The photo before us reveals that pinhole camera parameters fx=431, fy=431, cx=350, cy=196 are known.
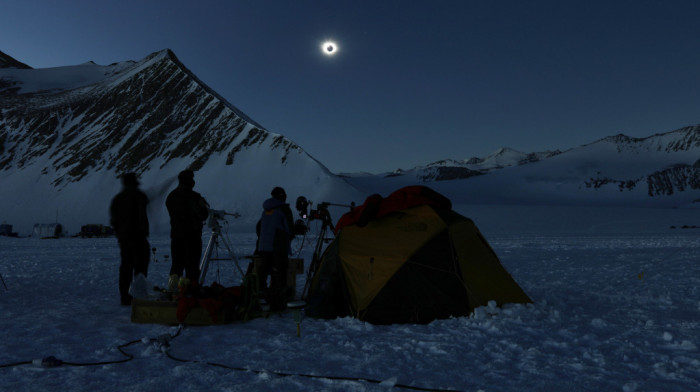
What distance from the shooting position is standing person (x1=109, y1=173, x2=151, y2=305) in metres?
7.18

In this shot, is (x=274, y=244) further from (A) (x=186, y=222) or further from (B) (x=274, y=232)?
(A) (x=186, y=222)

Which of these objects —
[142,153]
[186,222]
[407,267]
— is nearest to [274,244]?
[186,222]

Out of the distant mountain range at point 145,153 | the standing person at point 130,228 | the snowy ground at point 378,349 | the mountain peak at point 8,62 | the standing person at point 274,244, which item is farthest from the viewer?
the mountain peak at point 8,62

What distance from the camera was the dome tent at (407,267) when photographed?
6020 millimetres

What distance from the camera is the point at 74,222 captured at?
63.6 meters

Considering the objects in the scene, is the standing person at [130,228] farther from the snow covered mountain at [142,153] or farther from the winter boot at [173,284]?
the snow covered mountain at [142,153]

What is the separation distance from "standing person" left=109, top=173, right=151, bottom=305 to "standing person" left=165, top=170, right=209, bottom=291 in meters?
0.49

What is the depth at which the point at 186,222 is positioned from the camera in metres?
7.23

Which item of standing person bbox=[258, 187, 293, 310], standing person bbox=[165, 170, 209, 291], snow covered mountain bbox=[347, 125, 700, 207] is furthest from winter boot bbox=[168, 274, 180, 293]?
snow covered mountain bbox=[347, 125, 700, 207]

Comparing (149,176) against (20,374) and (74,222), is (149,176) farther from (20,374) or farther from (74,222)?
(20,374)

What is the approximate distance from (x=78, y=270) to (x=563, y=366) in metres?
13.6

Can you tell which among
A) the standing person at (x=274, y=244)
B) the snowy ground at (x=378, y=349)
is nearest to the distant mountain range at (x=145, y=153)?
the standing person at (x=274, y=244)

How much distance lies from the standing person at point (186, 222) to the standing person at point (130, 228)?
494 mm

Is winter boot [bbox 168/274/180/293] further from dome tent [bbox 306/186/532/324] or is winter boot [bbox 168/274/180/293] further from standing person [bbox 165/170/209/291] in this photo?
dome tent [bbox 306/186/532/324]
